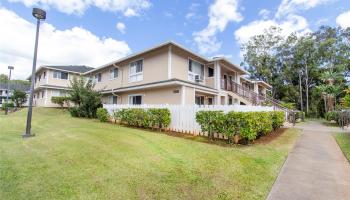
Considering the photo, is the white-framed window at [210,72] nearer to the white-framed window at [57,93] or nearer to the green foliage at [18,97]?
the white-framed window at [57,93]

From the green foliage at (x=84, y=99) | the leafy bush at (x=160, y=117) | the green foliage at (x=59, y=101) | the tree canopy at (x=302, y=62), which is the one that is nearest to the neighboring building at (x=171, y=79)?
the green foliage at (x=84, y=99)

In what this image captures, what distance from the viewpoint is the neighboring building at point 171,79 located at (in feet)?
46.2

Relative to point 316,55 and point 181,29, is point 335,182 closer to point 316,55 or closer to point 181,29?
point 181,29

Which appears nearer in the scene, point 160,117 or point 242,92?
point 160,117

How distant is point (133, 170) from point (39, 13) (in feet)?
27.7

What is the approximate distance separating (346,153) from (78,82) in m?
19.0

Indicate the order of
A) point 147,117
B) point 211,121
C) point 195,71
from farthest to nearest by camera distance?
point 195,71 → point 147,117 → point 211,121

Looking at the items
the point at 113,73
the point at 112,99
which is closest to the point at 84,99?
the point at 112,99

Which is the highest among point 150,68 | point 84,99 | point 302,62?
point 302,62

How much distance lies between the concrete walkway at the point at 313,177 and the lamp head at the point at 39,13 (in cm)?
1076

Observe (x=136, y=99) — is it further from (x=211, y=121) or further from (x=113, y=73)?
(x=211, y=121)

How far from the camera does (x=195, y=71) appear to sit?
17109 millimetres

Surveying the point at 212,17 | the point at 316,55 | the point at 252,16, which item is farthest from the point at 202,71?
the point at 316,55

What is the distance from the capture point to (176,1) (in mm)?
17219
